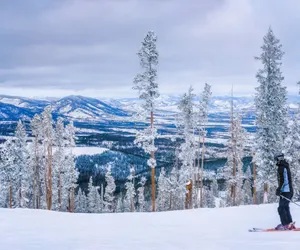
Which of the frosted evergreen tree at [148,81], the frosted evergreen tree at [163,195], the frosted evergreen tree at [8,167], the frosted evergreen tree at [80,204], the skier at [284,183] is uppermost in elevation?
the frosted evergreen tree at [148,81]

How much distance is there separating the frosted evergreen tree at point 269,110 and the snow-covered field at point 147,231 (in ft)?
40.1

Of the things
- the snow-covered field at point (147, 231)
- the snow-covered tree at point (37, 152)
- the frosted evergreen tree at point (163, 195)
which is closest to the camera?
the snow-covered field at point (147, 231)

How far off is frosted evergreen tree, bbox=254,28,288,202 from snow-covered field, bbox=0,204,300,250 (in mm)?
12219

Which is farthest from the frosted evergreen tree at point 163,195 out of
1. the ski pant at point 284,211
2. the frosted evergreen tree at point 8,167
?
the ski pant at point 284,211

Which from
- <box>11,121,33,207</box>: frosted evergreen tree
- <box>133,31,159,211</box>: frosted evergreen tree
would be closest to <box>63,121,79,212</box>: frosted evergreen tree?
<box>11,121,33,207</box>: frosted evergreen tree

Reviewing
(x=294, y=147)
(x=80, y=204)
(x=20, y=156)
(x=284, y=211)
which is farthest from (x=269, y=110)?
(x=80, y=204)

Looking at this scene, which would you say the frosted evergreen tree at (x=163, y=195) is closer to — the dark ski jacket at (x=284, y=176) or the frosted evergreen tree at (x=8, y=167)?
the frosted evergreen tree at (x=8, y=167)

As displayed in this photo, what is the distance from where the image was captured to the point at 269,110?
30.1 meters

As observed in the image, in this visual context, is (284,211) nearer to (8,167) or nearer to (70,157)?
(70,157)

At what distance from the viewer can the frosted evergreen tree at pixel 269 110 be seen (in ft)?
98.5

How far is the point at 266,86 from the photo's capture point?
30281mm

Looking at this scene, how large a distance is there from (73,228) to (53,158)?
3052 cm

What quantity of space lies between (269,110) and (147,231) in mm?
20665

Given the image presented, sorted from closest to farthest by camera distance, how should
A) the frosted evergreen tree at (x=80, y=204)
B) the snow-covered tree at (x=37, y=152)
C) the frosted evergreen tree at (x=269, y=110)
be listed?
the frosted evergreen tree at (x=269, y=110) → the snow-covered tree at (x=37, y=152) → the frosted evergreen tree at (x=80, y=204)
